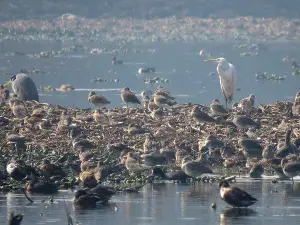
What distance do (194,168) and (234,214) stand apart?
325 centimetres

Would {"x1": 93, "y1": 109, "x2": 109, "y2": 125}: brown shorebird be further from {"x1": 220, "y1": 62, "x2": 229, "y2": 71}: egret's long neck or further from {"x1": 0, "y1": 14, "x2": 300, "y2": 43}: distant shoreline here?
{"x1": 0, "y1": 14, "x2": 300, "y2": 43}: distant shoreline

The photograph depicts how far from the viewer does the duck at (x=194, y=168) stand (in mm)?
20672

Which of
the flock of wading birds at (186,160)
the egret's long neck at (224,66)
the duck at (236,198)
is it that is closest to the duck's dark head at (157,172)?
the flock of wading birds at (186,160)

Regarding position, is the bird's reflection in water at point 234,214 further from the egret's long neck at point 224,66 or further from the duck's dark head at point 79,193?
the egret's long neck at point 224,66

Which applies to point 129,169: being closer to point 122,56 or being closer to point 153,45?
point 122,56

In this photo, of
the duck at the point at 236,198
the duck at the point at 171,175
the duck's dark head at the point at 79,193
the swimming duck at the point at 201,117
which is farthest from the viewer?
the swimming duck at the point at 201,117

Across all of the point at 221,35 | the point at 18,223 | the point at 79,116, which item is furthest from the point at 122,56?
the point at 18,223

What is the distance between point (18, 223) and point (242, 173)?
24.2 ft

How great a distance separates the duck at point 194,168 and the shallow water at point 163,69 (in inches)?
672

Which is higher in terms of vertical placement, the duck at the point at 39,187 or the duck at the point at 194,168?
the duck at the point at 194,168

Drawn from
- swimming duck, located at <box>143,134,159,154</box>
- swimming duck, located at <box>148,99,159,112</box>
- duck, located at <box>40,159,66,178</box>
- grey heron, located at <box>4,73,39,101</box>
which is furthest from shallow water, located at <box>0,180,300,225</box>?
grey heron, located at <box>4,73,39,101</box>

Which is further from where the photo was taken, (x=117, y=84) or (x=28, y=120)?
(x=117, y=84)

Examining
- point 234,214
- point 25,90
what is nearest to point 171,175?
point 234,214

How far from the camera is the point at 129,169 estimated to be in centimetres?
2095
